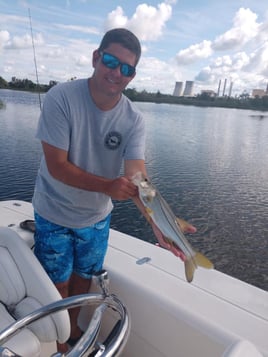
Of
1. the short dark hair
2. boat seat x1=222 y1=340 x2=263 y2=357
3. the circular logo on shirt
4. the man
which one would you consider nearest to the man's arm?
the man

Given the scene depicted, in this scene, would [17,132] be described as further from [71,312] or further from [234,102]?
[234,102]

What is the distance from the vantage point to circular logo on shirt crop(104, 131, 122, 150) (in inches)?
88.3

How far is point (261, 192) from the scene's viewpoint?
12414 mm

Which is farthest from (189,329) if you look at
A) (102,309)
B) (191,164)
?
(191,164)

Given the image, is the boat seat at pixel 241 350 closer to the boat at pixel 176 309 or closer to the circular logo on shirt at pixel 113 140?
the boat at pixel 176 309

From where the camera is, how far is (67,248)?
2.32 m

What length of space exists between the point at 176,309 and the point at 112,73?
1.56 meters

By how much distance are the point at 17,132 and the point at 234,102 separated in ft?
225

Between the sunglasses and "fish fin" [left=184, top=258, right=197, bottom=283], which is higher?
the sunglasses

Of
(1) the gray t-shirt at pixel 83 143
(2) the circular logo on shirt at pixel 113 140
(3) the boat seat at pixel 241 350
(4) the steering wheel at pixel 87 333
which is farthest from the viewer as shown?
(2) the circular logo on shirt at pixel 113 140

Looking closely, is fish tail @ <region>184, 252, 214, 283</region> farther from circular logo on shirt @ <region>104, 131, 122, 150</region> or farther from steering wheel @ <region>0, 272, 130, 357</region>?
circular logo on shirt @ <region>104, 131, 122, 150</region>

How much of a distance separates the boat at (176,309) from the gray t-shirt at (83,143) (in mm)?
371

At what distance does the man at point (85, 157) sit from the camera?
1997 mm

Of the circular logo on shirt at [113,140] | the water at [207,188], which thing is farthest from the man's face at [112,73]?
the water at [207,188]
